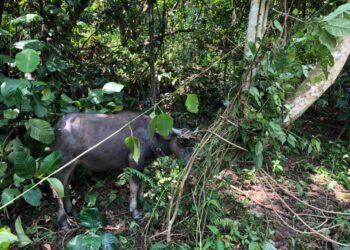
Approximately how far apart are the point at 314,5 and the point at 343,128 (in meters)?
2.05

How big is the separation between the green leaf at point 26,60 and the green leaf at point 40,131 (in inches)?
37.4

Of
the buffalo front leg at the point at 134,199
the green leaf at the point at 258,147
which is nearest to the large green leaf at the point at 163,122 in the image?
the green leaf at the point at 258,147

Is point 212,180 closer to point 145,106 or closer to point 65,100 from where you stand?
point 65,100

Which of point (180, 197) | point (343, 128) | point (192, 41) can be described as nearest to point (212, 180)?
point (180, 197)

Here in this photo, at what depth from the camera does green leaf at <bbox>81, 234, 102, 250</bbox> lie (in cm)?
319

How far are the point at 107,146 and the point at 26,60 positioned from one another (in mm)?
1511

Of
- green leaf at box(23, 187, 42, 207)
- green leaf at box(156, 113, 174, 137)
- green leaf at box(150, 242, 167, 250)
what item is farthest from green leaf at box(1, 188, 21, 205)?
green leaf at box(156, 113, 174, 137)

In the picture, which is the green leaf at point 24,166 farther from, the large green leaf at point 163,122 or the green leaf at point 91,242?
the large green leaf at point 163,122

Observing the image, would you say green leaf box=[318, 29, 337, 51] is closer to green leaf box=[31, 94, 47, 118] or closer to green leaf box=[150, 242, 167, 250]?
green leaf box=[150, 242, 167, 250]

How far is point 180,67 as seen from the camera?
24.6 feet

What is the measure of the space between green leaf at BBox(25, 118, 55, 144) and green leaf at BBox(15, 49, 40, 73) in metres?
0.95

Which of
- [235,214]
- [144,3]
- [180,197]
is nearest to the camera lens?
[180,197]

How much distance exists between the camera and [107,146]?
4285 millimetres

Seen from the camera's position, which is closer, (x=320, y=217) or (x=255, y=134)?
(x=255, y=134)
